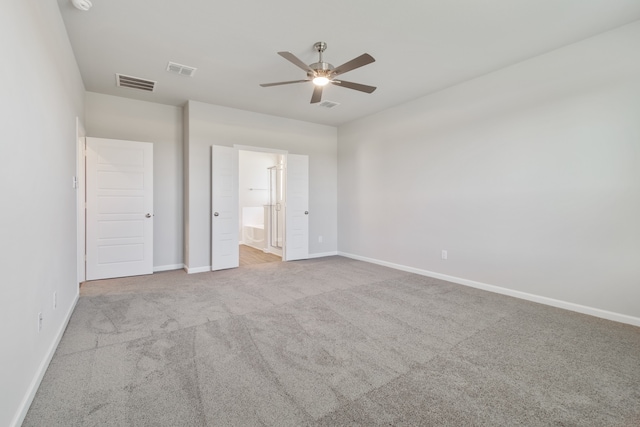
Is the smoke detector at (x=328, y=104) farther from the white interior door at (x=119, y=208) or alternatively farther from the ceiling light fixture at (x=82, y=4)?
the ceiling light fixture at (x=82, y=4)

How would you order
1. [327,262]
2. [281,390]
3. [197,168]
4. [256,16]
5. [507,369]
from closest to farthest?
[281,390]
[507,369]
[256,16]
[197,168]
[327,262]

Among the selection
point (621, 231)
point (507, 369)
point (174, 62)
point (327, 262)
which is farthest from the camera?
point (327, 262)

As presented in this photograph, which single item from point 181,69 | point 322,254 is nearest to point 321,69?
point 181,69

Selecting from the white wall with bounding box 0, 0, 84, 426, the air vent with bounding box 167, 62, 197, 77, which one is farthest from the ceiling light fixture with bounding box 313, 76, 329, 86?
the white wall with bounding box 0, 0, 84, 426

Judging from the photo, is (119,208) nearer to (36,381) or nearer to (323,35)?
(36,381)

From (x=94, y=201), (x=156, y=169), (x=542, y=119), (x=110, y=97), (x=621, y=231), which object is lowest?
(x=621, y=231)

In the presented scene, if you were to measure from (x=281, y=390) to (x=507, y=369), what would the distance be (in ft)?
5.12

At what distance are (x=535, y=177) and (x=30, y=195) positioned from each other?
456 cm

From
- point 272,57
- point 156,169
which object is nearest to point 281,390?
point 272,57

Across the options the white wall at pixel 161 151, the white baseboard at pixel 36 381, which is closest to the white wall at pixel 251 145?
the white wall at pixel 161 151

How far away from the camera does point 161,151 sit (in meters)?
4.83

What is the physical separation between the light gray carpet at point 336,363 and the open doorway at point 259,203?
3.37 metres

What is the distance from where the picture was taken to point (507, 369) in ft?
6.53

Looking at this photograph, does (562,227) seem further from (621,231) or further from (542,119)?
(542,119)
